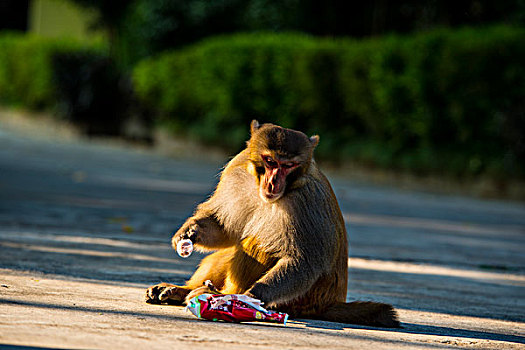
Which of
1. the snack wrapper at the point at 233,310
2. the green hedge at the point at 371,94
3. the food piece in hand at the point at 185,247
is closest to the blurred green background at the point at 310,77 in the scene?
the green hedge at the point at 371,94

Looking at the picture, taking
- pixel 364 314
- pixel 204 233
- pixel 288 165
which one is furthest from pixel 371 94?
pixel 288 165

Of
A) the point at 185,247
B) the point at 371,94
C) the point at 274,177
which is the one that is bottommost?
the point at 185,247

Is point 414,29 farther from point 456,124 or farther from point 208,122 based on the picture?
point 456,124

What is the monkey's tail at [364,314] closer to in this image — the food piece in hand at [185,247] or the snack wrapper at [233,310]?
the snack wrapper at [233,310]

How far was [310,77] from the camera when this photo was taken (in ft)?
62.0

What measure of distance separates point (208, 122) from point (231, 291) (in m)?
16.8

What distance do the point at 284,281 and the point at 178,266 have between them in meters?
2.38

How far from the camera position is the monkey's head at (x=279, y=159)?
463cm

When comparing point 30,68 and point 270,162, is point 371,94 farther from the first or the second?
point 30,68

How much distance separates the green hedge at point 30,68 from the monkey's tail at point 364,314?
22112mm

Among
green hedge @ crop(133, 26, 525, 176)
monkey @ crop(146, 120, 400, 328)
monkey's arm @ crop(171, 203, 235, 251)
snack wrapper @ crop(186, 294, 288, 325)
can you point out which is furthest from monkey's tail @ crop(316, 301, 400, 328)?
green hedge @ crop(133, 26, 525, 176)

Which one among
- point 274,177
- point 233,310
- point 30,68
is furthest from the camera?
point 30,68

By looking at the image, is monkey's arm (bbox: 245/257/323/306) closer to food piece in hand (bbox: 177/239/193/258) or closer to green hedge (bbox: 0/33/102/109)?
food piece in hand (bbox: 177/239/193/258)

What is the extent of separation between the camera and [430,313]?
5.54m
